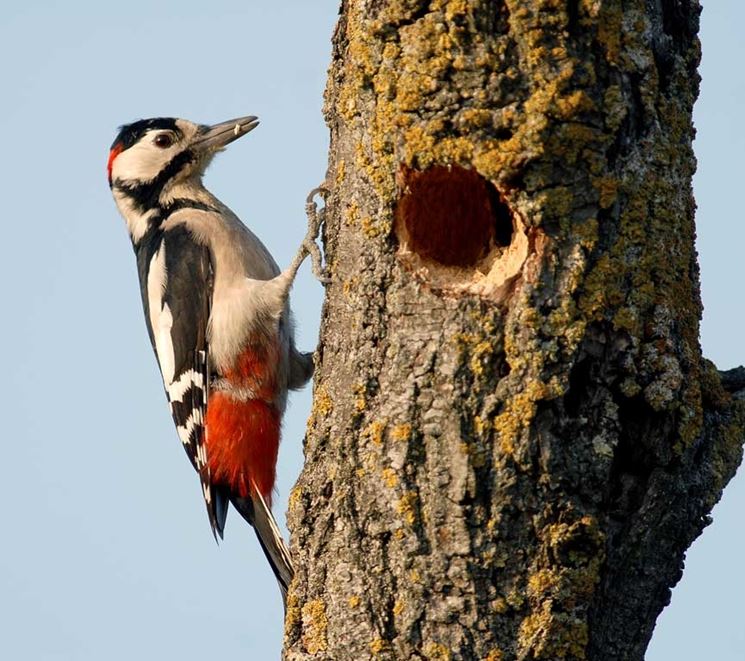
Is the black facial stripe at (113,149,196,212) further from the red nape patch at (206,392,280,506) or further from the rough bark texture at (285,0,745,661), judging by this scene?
the rough bark texture at (285,0,745,661)

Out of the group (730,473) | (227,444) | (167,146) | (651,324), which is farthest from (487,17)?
(167,146)

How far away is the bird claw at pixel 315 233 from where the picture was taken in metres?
3.15

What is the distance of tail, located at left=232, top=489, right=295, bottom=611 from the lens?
4.05 meters

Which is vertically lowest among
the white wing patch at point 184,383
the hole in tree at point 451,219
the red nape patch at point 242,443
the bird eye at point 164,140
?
the red nape patch at point 242,443

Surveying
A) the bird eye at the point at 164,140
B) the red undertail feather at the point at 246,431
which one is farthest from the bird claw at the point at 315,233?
the bird eye at the point at 164,140

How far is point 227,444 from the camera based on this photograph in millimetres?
4660

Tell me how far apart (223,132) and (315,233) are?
5.42ft

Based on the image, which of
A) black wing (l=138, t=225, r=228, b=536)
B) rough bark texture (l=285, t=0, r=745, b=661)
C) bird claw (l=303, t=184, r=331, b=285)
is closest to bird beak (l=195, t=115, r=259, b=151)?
black wing (l=138, t=225, r=228, b=536)

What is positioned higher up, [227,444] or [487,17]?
[487,17]

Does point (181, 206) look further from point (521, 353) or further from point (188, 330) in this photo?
point (521, 353)

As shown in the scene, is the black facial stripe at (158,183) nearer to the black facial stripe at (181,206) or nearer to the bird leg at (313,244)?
the black facial stripe at (181,206)

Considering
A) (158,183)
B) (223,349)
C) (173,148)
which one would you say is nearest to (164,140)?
(173,148)

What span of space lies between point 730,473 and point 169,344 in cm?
276

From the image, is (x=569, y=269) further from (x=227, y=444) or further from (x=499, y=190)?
(x=227, y=444)
